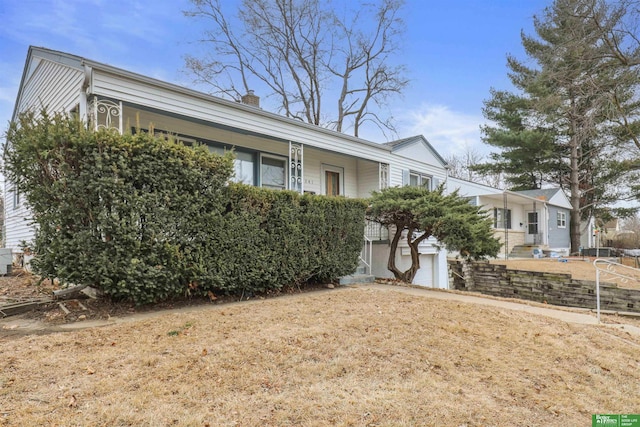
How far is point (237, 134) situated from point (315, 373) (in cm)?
678

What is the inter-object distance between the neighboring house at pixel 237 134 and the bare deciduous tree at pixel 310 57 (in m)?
11.8

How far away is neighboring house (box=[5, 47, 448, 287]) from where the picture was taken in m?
5.90

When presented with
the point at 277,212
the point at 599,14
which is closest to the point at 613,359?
the point at 277,212

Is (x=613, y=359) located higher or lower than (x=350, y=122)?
lower

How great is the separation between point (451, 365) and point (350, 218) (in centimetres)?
477

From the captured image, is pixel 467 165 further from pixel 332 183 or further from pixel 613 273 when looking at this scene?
pixel 613 273

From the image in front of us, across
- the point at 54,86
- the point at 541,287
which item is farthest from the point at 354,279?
the point at 54,86

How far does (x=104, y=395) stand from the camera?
102 inches

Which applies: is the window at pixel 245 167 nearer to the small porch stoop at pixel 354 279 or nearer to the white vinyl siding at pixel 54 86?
the small porch stoop at pixel 354 279

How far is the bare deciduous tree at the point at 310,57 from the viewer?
73.0 ft

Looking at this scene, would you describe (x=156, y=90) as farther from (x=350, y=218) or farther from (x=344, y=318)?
(x=344, y=318)

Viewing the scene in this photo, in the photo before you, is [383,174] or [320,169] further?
[383,174]

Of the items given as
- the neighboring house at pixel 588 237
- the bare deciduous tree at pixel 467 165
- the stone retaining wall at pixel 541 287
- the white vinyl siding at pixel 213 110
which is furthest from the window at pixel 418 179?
the neighboring house at pixel 588 237

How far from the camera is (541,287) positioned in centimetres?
1136
